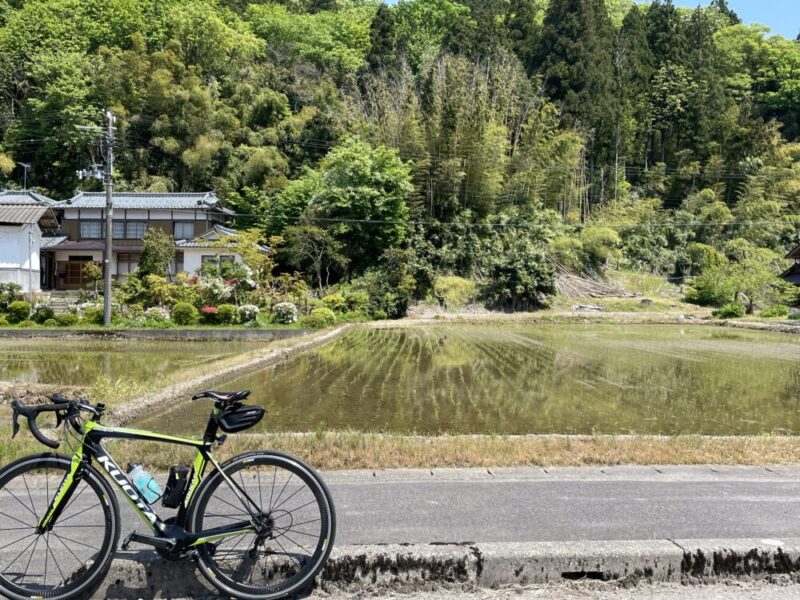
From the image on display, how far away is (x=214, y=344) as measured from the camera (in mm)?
17203

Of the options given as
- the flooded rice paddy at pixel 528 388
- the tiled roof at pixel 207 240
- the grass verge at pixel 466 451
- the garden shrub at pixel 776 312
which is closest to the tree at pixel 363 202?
the tiled roof at pixel 207 240

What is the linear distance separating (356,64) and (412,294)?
24025 mm

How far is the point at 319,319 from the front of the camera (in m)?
20.6

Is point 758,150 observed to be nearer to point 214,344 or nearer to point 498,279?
point 498,279

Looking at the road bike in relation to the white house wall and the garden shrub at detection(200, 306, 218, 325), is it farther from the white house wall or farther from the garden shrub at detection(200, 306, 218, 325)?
the white house wall

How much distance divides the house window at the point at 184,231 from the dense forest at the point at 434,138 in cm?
281

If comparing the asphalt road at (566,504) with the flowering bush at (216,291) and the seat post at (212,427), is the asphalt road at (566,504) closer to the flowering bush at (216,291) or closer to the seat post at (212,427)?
the seat post at (212,427)

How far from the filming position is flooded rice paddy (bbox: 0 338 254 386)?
437 inches

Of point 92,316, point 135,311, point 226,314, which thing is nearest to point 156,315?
point 135,311

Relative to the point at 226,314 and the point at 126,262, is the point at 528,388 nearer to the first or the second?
the point at 226,314

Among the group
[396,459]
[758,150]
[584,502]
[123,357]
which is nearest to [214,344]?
[123,357]

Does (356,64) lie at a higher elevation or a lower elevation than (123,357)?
higher

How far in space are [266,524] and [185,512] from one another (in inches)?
14.0

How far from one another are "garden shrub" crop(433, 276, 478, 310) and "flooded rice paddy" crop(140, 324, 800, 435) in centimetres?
1074
